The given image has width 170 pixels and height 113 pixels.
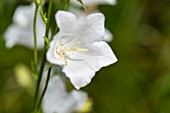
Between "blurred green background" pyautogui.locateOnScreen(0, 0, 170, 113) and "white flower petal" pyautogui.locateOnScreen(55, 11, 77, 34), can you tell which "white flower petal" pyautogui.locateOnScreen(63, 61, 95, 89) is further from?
"blurred green background" pyautogui.locateOnScreen(0, 0, 170, 113)

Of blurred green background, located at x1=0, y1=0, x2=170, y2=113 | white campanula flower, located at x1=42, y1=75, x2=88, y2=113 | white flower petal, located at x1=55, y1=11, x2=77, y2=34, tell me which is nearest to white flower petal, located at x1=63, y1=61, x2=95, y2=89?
white flower petal, located at x1=55, y1=11, x2=77, y2=34

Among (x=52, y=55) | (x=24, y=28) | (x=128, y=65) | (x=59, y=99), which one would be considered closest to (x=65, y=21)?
(x=52, y=55)

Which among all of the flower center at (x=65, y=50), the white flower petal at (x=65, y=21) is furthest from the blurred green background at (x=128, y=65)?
the white flower petal at (x=65, y=21)

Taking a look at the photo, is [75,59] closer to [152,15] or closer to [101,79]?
[101,79]

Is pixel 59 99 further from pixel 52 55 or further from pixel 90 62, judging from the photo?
pixel 52 55

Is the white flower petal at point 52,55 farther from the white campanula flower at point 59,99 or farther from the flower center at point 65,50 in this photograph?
the white campanula flower at point 59,99
